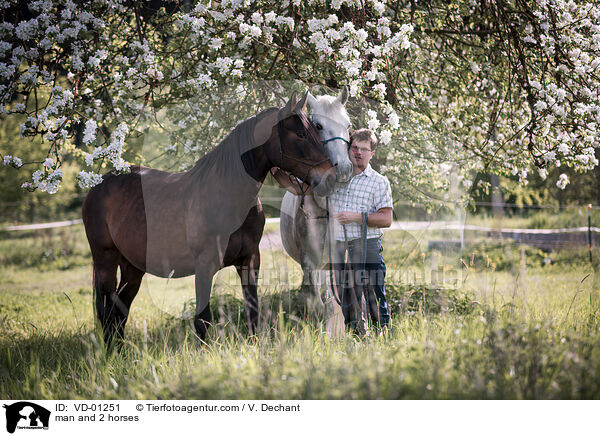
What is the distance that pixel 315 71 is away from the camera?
510 centimetres

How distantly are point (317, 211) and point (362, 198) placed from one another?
45 centimetres

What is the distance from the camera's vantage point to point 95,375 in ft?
11.8

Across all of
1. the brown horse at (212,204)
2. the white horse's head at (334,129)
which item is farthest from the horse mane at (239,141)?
the white horse's head at (334,129)

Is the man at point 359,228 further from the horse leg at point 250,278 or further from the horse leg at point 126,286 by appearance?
the horse leg at point 126,286

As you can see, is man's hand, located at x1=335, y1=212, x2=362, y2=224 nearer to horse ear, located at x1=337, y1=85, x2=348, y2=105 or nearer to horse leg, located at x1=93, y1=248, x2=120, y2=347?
horse ear, located at x1=337, y1=85, x2=348, y2=105

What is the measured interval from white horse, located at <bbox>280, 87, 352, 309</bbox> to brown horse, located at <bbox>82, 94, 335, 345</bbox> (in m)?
0.11

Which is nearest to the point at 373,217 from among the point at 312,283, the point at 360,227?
the point at 360,227

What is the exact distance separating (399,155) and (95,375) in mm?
4235

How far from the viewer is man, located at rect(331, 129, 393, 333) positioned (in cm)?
424

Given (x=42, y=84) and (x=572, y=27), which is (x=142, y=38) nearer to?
(x=42, y=84)

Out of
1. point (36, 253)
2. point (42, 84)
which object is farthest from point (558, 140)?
point (36, 253)

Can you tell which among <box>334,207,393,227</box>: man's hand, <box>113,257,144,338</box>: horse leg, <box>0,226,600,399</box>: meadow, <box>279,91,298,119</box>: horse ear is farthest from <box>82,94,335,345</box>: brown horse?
→ <box>334,207,393,227</box>: man's hand
